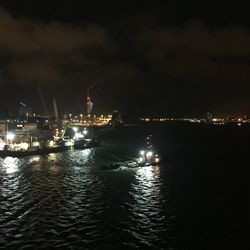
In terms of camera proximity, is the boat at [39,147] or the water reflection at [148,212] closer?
the water reflection at [148,212]

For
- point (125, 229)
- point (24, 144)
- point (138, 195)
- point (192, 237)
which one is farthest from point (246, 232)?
point (24, 144)

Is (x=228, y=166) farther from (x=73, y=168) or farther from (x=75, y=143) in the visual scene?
(x=75, y=143)

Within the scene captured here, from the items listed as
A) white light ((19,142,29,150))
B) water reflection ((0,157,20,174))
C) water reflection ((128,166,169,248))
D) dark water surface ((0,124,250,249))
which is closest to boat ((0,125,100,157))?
white light ((19,142,29,150))

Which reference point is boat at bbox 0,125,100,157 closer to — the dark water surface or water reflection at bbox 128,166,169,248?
the dark water surface

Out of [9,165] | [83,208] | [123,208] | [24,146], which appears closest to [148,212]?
[123,208]

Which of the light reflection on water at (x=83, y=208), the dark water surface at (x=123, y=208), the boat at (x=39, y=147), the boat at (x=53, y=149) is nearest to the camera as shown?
the dark water surface at (x=123, y=208)

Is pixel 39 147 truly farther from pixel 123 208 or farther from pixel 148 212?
pixel 148 212

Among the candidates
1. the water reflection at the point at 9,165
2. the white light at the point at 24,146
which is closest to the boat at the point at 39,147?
the white light at the point at 24,146

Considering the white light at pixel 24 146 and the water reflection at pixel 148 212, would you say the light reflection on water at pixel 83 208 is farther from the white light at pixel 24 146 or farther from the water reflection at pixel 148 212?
the white light at pixel 24 146
